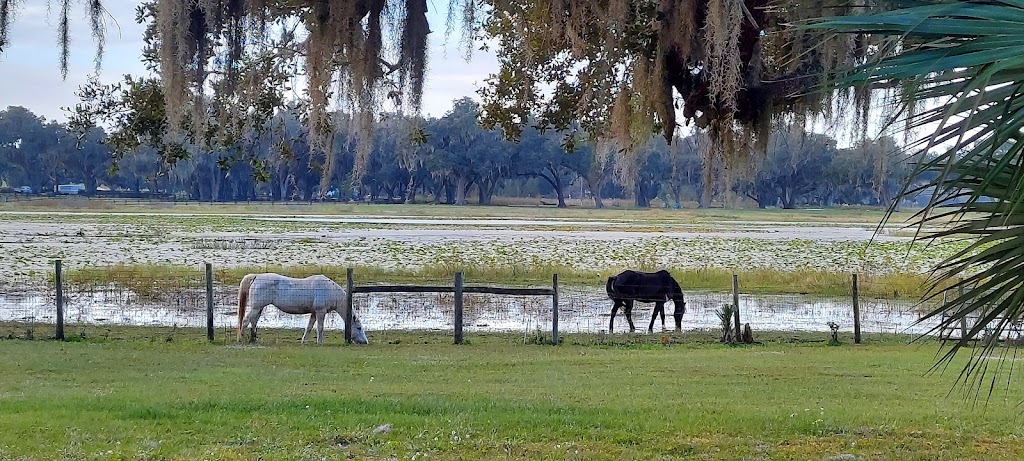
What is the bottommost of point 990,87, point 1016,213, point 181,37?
point 1016,213

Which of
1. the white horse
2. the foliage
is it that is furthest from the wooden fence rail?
the foliage

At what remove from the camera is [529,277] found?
24.8m

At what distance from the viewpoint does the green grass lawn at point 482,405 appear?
641cm

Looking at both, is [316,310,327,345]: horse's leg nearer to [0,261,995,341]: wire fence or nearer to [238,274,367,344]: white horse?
[238,274,367,344]: white horse

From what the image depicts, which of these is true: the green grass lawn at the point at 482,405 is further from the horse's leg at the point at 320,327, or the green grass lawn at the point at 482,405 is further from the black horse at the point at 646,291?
the black horse at the point at 646,291

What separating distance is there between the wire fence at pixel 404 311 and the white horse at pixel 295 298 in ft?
1.39

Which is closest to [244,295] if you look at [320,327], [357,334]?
[320,327]

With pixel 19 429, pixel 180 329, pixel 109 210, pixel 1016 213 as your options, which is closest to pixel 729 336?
pixel 180 329

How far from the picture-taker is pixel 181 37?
600cm

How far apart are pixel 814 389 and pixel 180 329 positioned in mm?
9505

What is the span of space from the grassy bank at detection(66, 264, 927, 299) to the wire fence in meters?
0.17

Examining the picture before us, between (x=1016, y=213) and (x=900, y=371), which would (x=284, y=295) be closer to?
(x=900, y=371)

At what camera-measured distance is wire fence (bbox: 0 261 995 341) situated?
53.2 ft

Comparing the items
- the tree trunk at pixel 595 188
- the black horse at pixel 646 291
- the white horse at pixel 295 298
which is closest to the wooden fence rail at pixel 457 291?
the white horse at pixel 295 298
